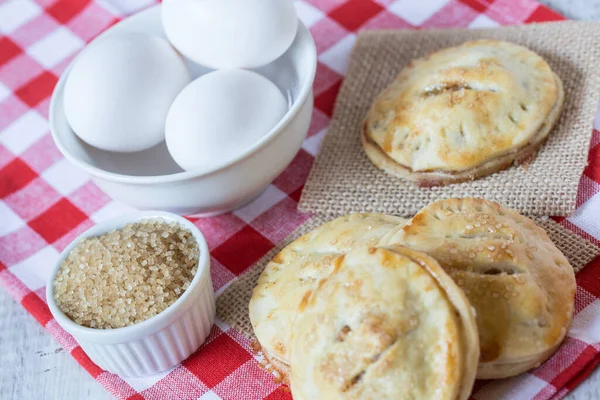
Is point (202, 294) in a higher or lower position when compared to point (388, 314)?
lower

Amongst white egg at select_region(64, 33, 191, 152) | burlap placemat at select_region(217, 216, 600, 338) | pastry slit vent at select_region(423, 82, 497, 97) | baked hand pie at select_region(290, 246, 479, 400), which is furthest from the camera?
pastry slit vent at select_region(423, 82, 497, 97)

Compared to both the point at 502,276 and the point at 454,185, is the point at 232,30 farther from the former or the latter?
the point at 502,276

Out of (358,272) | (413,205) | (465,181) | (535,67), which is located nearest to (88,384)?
(358,272)

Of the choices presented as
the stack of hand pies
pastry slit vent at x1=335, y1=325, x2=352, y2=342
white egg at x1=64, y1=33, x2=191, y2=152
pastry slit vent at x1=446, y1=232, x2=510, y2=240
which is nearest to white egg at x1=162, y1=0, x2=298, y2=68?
white egg at x1=64, y1=33, x2=191, y2=152

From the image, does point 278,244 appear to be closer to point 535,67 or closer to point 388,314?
point 388,314

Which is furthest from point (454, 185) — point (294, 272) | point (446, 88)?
point (294, 272)

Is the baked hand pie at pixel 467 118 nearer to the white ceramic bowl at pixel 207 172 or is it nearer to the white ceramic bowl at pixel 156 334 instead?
the white ceramic bowl at pixel 207 172

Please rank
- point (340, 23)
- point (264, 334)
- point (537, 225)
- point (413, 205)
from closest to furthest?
point (264, 334)
point (537, 225)
point (413, 205)
point (340, 23)

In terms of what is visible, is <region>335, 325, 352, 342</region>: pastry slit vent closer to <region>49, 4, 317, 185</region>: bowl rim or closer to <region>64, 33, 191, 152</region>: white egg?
A: <region>49, 4, 317, 185</region>: bowl rim
